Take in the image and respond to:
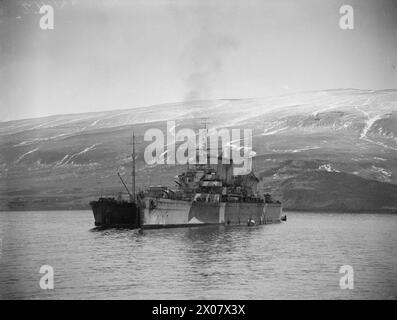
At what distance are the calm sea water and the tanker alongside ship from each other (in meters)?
4.90

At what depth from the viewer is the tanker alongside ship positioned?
70438mm

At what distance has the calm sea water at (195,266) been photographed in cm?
3284

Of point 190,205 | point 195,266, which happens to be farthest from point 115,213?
point 195,266

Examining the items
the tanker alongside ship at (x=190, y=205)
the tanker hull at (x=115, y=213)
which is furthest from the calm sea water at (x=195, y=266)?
the tanker hull at (x=115, y=213)

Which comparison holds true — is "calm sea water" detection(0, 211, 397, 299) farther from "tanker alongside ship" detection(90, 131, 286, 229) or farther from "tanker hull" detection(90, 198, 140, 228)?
"tanker hull" detection(90, 198, 140, 228)

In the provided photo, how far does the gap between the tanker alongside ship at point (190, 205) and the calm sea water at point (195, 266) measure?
490 centimetres

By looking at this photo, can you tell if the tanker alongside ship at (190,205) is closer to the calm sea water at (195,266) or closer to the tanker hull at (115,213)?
the tanker hull at (115,213)

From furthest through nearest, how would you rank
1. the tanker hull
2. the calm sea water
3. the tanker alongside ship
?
the tanker hull → the tanker alongside ship → the calm sea water

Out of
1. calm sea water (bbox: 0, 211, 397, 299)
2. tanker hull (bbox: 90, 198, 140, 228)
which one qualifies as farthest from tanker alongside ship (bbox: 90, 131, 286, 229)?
calm sea water (bbox: 0, 211, 397, 299)

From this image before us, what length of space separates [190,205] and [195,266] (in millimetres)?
34008

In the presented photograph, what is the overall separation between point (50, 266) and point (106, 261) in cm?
386
